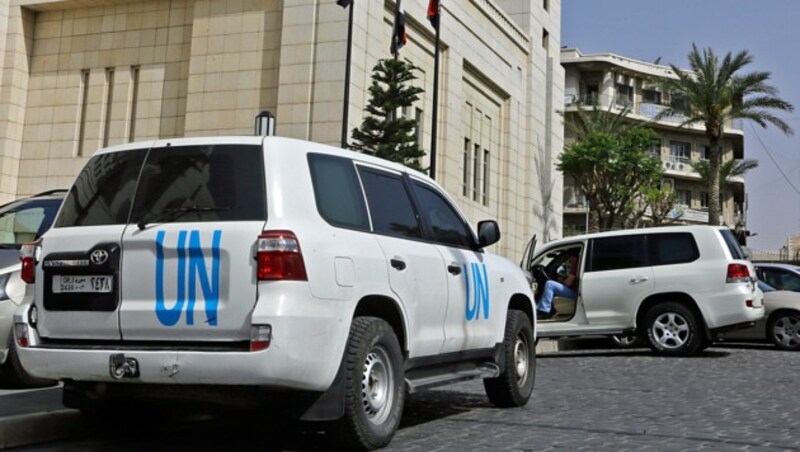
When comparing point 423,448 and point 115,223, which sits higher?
point 115,223

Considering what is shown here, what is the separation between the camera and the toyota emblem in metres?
5.29

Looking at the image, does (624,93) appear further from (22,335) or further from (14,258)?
(22,335)

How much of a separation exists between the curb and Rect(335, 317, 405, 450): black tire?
2161 mm

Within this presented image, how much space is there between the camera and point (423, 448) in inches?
232

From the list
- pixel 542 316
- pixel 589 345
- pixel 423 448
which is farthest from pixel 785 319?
pixel 423 448

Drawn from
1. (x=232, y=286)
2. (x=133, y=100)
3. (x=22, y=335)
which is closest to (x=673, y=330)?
(x=232, y=286)

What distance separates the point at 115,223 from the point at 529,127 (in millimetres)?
41034

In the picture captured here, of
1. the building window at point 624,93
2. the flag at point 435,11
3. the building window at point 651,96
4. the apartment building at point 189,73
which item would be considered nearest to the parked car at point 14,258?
the apartment building at point 189,73

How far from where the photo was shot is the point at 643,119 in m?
70.1

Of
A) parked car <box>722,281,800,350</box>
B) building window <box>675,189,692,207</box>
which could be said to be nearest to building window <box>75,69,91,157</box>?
parked car <box>722,281,800,350</box>

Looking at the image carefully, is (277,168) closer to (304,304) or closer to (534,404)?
(304,304)

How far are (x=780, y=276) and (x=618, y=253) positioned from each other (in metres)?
4.89

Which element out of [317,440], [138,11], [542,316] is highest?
[138,11]

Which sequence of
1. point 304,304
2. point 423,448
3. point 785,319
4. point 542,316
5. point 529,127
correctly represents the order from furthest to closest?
point 529,127 → point 785,319 → point 542,316 → point 423,448 → point 304,304
